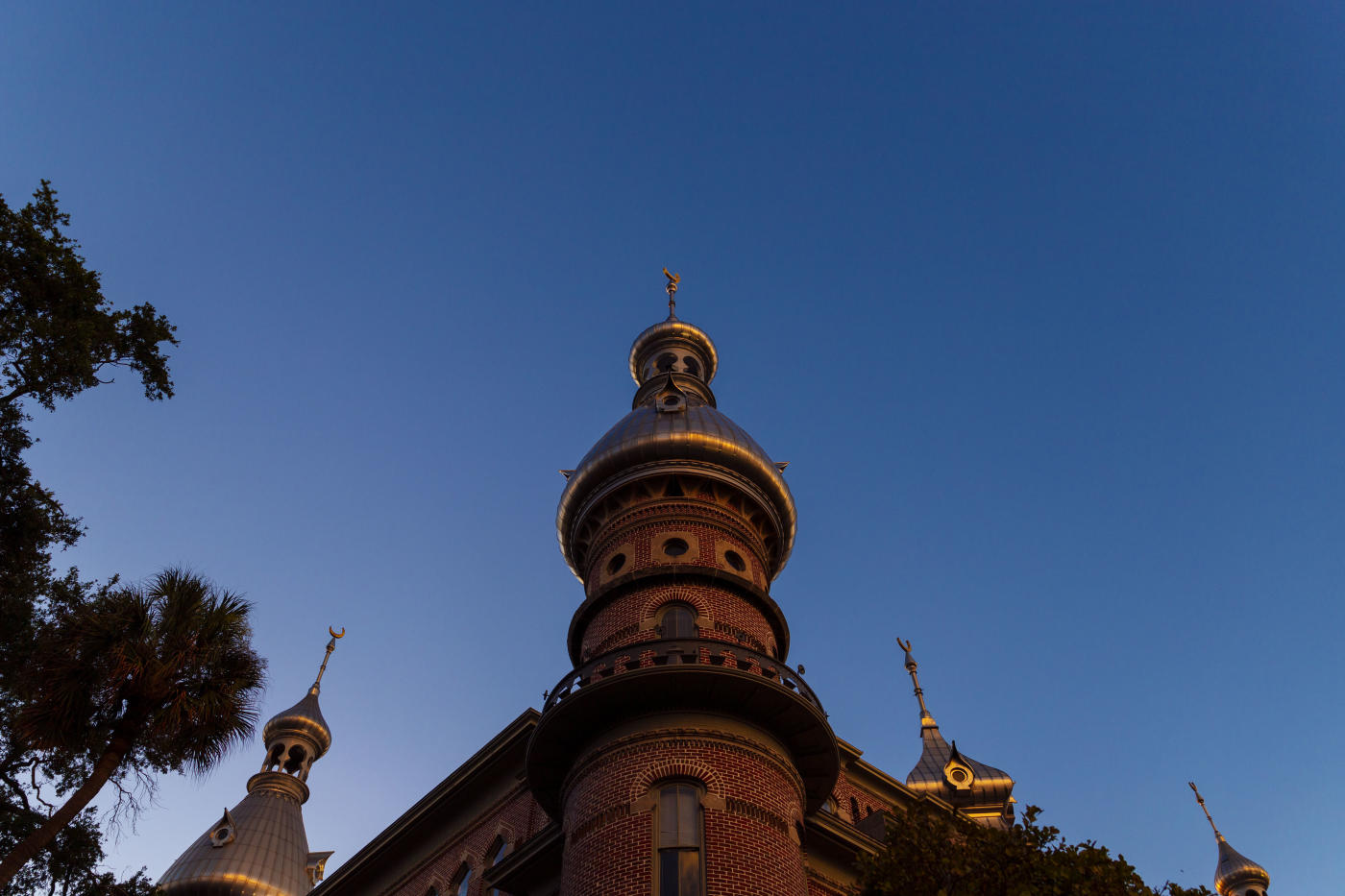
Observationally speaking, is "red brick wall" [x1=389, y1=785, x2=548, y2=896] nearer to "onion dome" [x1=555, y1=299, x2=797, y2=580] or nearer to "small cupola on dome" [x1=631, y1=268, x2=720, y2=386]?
"onion dome" [x1=555, y1=299, x2=797, y2=580]

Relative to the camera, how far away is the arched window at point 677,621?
72.7 feet

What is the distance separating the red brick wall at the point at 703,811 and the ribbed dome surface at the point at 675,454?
825cm

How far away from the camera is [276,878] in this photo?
139 feet

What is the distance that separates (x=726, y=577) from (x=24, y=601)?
13266mm

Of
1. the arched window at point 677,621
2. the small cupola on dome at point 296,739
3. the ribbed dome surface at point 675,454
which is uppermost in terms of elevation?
the small cupola on dome at point 296,739

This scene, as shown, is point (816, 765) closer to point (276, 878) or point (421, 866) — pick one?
point (421, 866)

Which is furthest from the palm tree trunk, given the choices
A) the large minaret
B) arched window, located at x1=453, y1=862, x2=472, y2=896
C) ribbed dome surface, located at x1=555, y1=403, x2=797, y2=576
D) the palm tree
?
arched window, located at x1=453, y1=862, x2=472, y2=896

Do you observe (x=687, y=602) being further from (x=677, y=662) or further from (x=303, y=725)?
(x=303, y=725)

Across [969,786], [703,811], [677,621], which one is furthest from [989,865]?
[969,786]

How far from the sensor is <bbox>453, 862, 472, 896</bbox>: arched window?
2711 centimetres

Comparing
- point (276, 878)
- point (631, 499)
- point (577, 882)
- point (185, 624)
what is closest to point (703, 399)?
point (631, 499)

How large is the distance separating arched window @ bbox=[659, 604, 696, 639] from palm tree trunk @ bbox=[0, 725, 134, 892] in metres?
10.9

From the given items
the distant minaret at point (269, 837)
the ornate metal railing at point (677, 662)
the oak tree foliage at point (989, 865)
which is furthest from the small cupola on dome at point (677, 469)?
the distant minaret at point (269, 837)

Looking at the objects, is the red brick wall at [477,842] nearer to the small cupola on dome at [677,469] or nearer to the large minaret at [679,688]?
the large minaret at [679,688]
